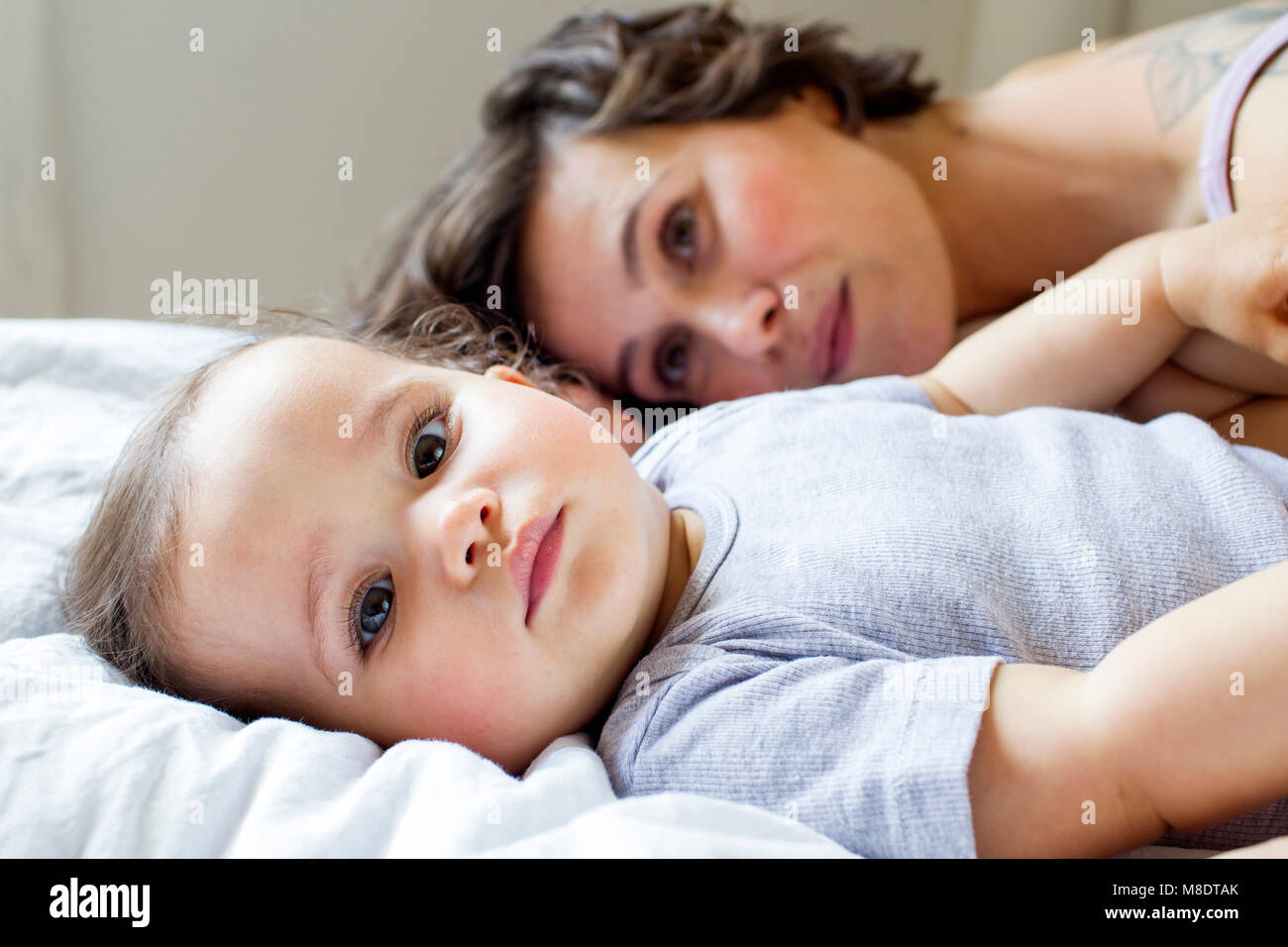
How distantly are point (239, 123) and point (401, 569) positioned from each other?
166 cm

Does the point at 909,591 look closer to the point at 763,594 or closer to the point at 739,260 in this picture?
the point at 763,594

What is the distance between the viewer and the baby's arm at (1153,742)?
1.99 feet

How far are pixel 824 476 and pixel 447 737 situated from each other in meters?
0.39

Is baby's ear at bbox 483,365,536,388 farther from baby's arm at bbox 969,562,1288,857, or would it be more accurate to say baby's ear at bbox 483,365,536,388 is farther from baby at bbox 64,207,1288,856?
baby's arm at bbox 969,562,1288,857

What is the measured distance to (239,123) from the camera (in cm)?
210

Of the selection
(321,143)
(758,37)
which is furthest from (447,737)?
(321,143)

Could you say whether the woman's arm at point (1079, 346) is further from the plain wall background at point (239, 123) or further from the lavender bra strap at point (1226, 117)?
the plain wall background at point (239, 123)

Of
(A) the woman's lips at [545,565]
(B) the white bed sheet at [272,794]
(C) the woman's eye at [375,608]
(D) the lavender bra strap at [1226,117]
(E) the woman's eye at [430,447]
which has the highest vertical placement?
(D) the lavender bra strap at [1226,117]

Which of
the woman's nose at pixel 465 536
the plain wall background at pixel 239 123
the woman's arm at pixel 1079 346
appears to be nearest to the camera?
the woman's nose at pixel 465 536

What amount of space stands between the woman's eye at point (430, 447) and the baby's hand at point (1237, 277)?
709 mm

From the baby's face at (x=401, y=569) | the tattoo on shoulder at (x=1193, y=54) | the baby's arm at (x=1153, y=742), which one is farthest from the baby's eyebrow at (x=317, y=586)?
the tattoo on shoulder at (x=1193, y=54)

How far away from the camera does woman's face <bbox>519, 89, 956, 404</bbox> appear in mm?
1316
